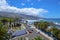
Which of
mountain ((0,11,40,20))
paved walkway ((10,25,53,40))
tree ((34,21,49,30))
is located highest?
mountain ((0,11,40,20))

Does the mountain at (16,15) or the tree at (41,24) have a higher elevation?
the mountain at (16,15)

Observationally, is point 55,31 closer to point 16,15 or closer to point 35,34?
point 35,34

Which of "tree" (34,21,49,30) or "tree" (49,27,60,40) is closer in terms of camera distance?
"tree" (34,21,49,30)

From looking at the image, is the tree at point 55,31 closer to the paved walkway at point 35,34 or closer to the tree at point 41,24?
the tree at point 41,24

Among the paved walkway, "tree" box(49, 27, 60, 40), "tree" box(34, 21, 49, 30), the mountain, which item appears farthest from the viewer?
"tree" box(49, 27, 60, 40)

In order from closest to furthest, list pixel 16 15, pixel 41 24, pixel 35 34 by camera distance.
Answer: pixel 35 34 < pixel 16 15 < pixel 41 24

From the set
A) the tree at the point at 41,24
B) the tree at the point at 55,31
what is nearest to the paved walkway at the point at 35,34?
the tree at the point at 41,24

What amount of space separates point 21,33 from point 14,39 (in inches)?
15.8

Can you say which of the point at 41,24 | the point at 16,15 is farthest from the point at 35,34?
the point at 16,15

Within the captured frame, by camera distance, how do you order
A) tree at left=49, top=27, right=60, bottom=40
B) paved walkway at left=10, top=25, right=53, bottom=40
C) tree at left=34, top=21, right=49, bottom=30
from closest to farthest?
paved walkway at left=10, top=25, right=53, bottom=40 < tree at left=34, top=21, right=49, bottom=30 < tree at left=49, top=27, right=60, bottom=40

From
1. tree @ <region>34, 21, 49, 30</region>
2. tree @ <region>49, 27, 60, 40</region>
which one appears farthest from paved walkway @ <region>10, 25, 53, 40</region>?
tree @ <region>49, 27, 60, 40</region>

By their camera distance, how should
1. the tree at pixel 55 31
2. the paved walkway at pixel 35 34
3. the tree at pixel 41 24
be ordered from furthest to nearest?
the tree at pixel 55 31, the tree at pixel 41 24, the paved walkway at pixel 35 34

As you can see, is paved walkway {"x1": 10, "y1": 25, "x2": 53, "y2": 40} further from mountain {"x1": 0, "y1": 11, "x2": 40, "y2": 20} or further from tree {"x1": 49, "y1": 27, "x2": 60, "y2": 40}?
tree {"x1": 49, "y1": 27, "x2": 60, "y2": 40}

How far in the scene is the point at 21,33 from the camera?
5.30 m
